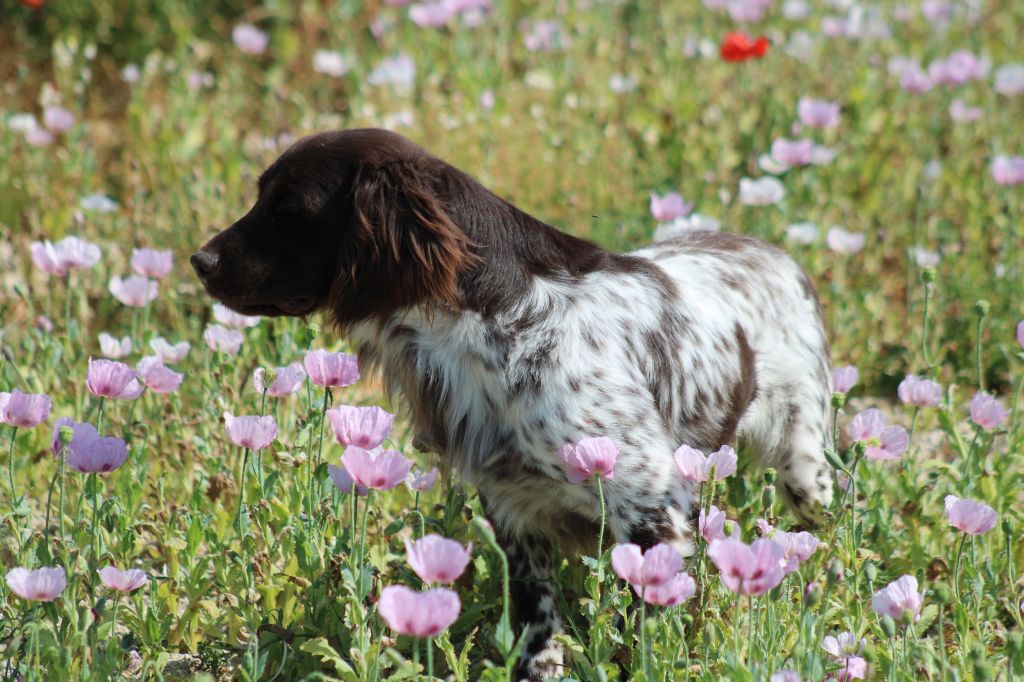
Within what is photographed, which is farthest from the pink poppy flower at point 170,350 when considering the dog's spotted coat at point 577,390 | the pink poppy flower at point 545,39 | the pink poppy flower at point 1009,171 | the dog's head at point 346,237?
the pink poppy flower at point 545,39

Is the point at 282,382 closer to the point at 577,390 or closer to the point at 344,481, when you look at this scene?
the point at 344,481

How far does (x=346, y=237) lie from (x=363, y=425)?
0.60 meters

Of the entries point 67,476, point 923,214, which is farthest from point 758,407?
point 923,214

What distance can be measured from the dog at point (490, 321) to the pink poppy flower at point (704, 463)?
41cm

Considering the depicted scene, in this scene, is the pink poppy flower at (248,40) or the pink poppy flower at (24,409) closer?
the pink poppy flower at (24,409)

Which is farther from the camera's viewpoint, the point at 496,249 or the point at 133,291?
the point at 133,291

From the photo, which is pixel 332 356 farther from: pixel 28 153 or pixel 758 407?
pixel 28 153

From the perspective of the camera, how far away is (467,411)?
3.15 metres

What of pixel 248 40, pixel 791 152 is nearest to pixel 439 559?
pixel 791 152

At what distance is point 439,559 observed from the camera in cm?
221

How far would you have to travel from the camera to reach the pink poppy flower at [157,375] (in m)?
3.23

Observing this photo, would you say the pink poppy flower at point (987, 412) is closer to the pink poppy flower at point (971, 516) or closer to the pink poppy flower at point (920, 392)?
the pink poppy flower at point (920, 392)

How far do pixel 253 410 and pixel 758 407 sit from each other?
160 centimetres

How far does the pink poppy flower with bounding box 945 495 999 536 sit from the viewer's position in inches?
104
